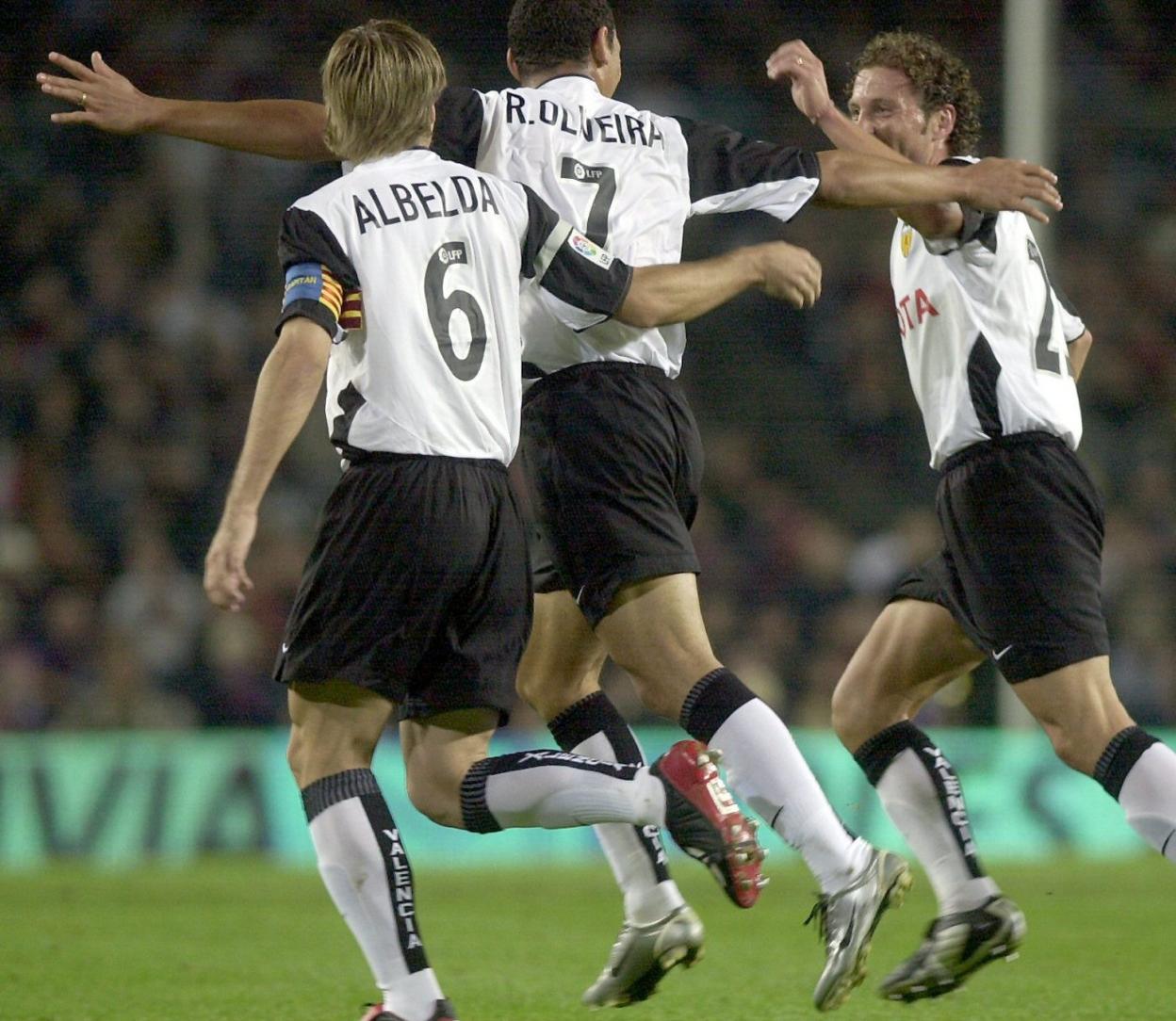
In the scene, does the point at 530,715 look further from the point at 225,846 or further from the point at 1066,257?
the point at 1066,257

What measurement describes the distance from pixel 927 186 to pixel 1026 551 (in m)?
0.91

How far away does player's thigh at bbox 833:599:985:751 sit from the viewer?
466 cm

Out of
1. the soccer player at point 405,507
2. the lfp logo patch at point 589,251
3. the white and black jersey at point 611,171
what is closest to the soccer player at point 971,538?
the white and black jersey at point 611,171

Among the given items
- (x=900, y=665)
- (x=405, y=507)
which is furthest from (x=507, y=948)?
(x=405, y=507)

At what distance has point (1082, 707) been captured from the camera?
4.27 metres

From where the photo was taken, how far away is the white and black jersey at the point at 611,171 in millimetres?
4277

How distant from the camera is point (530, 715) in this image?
1036cm

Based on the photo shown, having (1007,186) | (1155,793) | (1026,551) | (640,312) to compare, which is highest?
(1007,186)

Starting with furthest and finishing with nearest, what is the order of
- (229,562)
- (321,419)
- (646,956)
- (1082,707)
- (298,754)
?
(321,419) → (646,956) → (1082,707) → (298,754) → (229,562)

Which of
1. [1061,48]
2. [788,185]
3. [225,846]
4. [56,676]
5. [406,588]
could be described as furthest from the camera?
[1061,48]

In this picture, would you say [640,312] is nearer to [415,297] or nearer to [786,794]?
[415,297]

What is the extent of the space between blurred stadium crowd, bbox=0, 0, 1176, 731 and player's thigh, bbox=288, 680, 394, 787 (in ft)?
20.9

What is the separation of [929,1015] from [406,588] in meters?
1.86

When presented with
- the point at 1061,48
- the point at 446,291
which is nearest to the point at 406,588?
the point at 446,291
